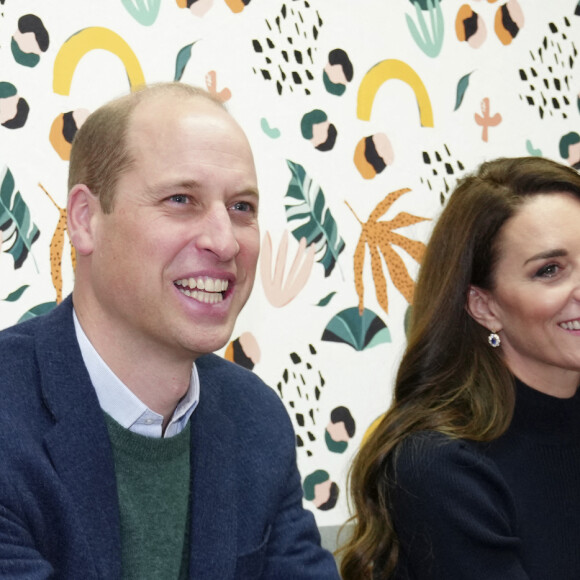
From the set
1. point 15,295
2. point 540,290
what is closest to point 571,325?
point 540,290

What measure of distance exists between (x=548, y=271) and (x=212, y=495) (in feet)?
2.81

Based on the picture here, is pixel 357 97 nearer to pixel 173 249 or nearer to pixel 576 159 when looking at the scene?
pixel 576 159

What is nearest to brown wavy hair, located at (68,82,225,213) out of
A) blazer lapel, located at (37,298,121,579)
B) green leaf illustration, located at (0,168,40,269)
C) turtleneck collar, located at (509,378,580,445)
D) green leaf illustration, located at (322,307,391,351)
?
blazer lapel, located at (37,298,121,579)

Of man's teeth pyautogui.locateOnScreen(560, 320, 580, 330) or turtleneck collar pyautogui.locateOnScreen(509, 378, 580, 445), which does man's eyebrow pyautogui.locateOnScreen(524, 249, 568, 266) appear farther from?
turtleneck collar pyautogui.locateOnScreen(509, 378, 580, 445)

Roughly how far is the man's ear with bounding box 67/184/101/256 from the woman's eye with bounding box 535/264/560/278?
92cm

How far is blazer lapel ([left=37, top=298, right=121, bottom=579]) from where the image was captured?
120 cm

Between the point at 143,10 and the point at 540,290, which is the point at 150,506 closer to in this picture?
the point at 540,290

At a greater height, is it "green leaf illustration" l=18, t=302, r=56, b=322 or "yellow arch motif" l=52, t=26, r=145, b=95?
"yellow arch motif" l=52, t=26, r=145, b=95

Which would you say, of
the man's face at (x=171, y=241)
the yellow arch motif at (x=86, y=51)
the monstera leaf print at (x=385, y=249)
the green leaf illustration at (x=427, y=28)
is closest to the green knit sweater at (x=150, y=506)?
the man's face at (x=171, y=241)

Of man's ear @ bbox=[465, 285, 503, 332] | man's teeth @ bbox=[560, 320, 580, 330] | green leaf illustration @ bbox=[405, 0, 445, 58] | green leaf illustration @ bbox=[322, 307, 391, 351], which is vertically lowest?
green leaf illustration @ bbox=[322, 307, 391, 351]

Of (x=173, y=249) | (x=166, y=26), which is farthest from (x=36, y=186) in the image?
(x=173, y=249)

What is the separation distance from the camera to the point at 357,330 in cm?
240

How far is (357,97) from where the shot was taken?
240 centimetres

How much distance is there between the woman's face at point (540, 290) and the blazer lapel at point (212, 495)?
2.24ft
